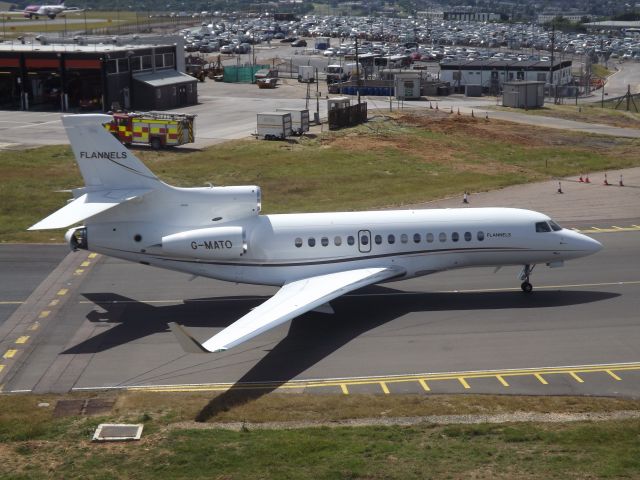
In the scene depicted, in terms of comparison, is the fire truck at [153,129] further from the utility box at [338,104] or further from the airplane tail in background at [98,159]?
the airplane tail in background at [98,159]

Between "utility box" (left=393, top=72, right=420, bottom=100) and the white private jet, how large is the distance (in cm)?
7721

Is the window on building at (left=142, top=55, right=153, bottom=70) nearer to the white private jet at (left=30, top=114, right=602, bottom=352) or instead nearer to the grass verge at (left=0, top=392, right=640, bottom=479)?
the white private jet at (left=30, top=114, right=602, bottom=352)

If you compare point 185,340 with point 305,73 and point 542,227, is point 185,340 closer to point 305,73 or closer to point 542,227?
point 542,227

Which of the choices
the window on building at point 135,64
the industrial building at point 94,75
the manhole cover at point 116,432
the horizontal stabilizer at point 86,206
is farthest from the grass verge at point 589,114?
the manhole cover at point 116,432

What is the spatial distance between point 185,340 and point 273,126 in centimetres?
5644

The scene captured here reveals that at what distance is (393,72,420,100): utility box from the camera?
4476 inches

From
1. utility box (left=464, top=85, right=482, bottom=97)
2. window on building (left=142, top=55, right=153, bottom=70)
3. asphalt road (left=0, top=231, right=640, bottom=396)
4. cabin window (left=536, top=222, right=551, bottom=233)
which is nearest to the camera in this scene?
asphalt road (left=0, top=231, right=640, bottom=396)

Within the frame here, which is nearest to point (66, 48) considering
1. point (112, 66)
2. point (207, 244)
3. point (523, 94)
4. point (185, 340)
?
point (112, 66)

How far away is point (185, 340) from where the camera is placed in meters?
26.3

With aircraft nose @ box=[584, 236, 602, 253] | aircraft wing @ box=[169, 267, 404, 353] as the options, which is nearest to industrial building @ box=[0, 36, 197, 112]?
aircraft wing @ box=[169, 267, 404, 353]

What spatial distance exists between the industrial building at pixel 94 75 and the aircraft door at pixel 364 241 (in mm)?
61215

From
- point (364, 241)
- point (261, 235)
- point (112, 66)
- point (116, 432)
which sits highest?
point (112, 66)

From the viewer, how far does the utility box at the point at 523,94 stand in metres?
106

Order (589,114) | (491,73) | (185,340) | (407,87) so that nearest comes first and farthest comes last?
(185,340) < (589,114) < (407,87) < (491,73)
